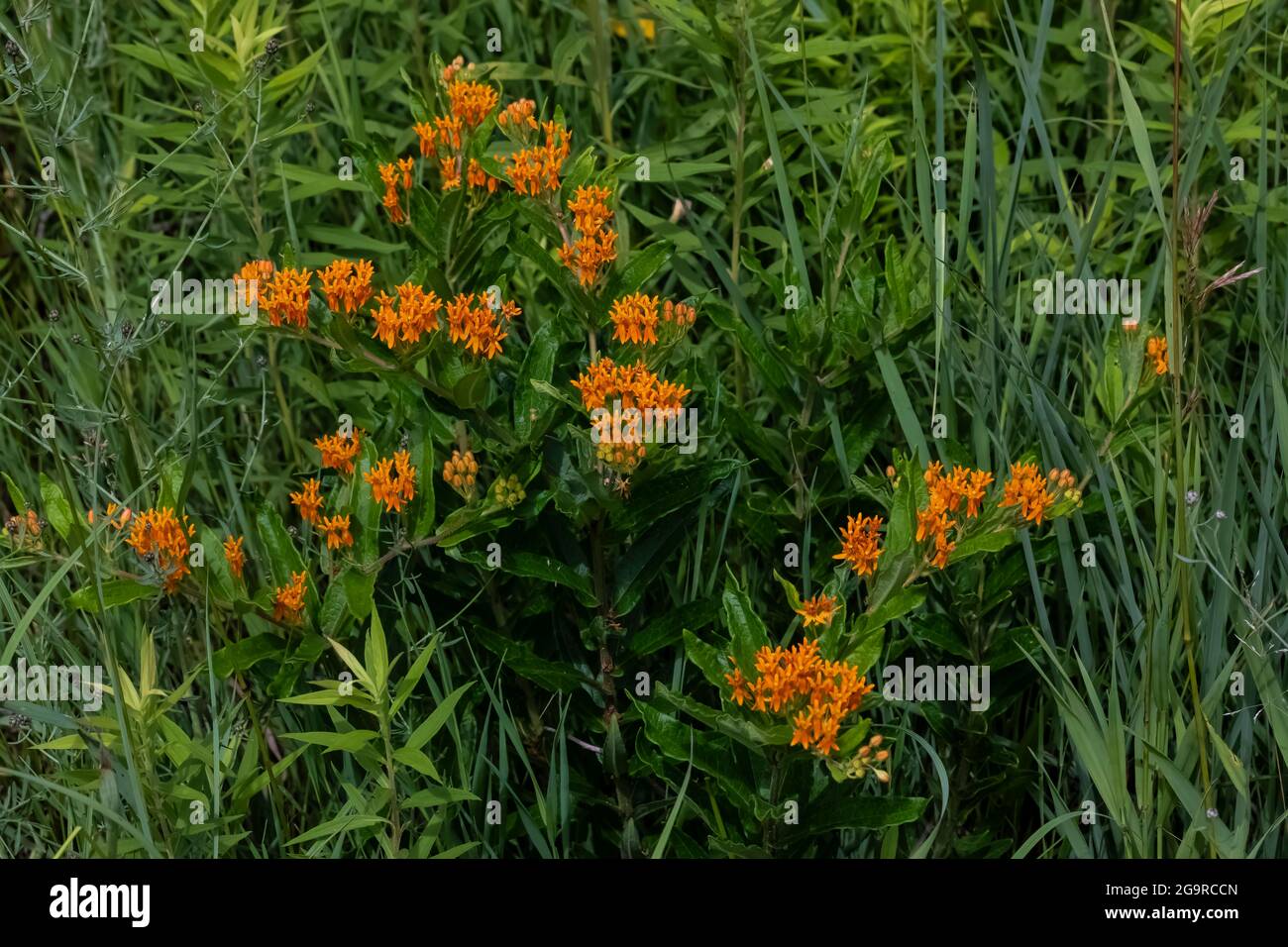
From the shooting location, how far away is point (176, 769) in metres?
2.34

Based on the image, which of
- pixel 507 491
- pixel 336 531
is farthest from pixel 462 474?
pixel 336 531

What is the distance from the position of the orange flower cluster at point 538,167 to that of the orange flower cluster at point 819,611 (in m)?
0.77

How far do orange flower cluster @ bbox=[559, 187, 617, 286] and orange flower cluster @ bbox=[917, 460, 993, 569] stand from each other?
591 millimetres

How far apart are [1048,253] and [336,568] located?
5.26 feet

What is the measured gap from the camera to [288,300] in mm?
2156

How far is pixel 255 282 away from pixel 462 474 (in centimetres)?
42

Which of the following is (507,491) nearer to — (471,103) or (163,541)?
(163,541)

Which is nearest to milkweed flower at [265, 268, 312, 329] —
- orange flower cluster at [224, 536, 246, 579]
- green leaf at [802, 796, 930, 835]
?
orange flower cluster at [224, 536, 246, 579]

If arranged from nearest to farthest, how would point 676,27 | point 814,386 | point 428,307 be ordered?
point 428,307 < point 814,386 < point 676,27

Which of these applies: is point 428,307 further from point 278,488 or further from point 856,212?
point 278,488

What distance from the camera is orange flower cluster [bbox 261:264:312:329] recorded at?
2.16 meters

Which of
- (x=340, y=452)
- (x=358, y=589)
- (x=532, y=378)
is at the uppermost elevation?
(x=532, y=378)

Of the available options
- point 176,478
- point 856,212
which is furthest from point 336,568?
point 856,212

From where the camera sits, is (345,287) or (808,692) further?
(345,287)
